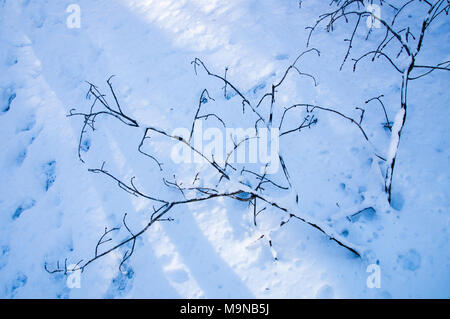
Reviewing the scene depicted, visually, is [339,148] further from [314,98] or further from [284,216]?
[284,216]

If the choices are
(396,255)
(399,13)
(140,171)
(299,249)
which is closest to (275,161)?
(299,249)

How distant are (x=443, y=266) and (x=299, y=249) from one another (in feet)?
2.46

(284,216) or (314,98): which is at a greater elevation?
(314,98)

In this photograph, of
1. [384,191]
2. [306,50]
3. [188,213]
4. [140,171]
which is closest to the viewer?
[384,191]

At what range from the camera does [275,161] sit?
201 cm

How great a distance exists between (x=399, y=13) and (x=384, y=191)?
1.84m

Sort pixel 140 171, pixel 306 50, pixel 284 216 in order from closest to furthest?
pixel 284 216 → pixel 140 171 → pixel 306 50

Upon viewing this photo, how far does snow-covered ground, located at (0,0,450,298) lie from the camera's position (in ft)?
5.20

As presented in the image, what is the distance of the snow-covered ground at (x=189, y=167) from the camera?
1586 mm

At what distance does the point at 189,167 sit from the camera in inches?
82.2

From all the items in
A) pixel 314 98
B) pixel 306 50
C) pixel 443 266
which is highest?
pixel 306 50

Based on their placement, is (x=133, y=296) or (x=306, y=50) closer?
(x=133, y=296)

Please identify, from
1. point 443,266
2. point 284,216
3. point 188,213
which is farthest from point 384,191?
point 188,213
